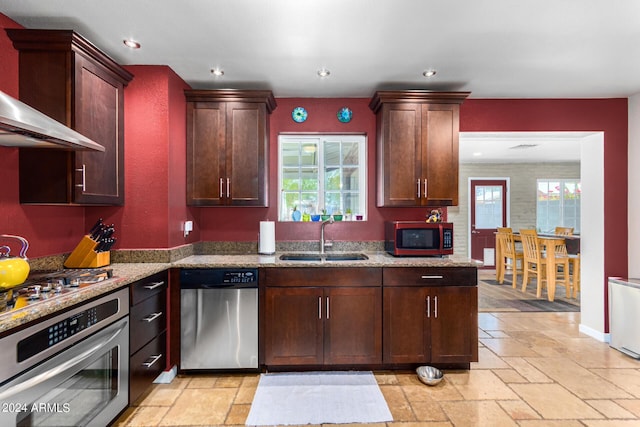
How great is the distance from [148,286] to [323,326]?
4.39 feet

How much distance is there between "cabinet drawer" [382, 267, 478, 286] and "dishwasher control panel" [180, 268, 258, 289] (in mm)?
1117

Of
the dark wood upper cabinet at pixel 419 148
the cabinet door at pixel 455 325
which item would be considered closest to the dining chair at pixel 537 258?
the dark wood upper cabinet at pixel 419 148

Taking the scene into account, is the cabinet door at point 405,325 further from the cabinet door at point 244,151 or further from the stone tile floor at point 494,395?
the cabinet door at point 244,151

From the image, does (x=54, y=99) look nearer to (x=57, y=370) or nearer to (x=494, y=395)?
(x=57, y=370)

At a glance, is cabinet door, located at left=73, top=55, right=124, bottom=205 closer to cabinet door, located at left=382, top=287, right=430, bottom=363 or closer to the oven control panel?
the oven control panel

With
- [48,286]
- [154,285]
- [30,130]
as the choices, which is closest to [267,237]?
[154,285]

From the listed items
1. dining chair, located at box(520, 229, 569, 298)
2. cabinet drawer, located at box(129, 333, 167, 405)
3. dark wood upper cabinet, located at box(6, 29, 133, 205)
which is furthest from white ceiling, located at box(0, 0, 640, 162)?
dining chair, located at box(520, 229, 569, 298)

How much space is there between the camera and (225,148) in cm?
301

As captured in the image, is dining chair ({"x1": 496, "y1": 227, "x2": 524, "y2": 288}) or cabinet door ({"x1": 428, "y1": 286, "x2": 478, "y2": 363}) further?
dining chair ({"x1": 496, "y1": 227, "x2": 524, "y2": 288})

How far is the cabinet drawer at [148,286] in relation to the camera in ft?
7.05

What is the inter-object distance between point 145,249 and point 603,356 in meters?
4.14

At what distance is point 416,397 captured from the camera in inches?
93.1

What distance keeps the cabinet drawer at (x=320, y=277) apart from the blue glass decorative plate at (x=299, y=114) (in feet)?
5.22

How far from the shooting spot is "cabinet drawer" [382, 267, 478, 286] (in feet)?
8.82
